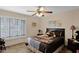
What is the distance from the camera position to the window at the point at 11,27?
5.55 ft

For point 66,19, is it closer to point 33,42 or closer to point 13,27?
point 33,42

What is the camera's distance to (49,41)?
5.74 feet

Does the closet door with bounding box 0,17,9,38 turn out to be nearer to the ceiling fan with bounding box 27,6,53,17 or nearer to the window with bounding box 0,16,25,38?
the window with bounding box 0,16,25,38

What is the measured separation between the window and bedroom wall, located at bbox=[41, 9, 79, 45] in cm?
36

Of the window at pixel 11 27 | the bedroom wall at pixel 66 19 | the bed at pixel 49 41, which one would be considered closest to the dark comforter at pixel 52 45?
the bed at pixel 49 41

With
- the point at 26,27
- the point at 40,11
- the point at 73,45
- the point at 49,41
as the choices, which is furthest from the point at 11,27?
the point at 73,45

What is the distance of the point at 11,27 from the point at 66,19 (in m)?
0.91

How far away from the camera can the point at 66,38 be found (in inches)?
69.0

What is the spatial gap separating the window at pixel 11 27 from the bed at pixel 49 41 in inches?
8.6

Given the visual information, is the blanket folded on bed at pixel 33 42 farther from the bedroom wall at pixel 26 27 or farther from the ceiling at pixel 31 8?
the ceiling at pixel 31 8

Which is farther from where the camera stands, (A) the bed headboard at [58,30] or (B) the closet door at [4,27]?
(A) the bed headboard at [58,30]

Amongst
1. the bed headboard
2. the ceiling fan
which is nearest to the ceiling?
the ceiling fan
